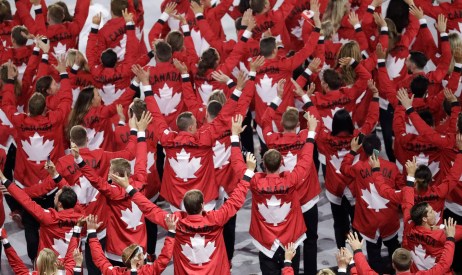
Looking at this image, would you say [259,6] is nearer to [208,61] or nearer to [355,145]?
[208,61]

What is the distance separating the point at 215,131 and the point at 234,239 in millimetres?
1493

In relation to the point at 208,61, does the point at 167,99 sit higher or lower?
lower

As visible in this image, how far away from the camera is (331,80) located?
12.2 meters

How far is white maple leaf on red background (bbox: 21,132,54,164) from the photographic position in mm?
12031

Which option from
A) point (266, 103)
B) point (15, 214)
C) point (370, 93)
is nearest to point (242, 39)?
point (266, 103)

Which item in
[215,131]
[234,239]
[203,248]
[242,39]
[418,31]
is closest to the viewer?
[203,248]

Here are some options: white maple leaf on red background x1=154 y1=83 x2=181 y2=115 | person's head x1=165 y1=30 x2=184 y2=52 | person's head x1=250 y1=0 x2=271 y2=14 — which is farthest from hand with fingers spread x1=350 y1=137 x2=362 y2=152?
person's head x1=250 y1=0 x2=271 y2=14

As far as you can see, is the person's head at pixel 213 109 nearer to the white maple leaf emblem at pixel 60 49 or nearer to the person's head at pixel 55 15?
the person's head at pixel 55 15

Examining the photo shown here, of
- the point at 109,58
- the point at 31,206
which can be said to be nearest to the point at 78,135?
the point at 31,206

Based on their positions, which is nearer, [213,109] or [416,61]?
[213,109]

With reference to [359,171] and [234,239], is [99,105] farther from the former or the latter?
[359,171]

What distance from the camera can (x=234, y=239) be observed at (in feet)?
38.8

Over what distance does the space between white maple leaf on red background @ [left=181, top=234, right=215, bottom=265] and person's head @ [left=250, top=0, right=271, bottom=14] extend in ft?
15.8

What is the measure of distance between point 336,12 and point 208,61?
232 cm
